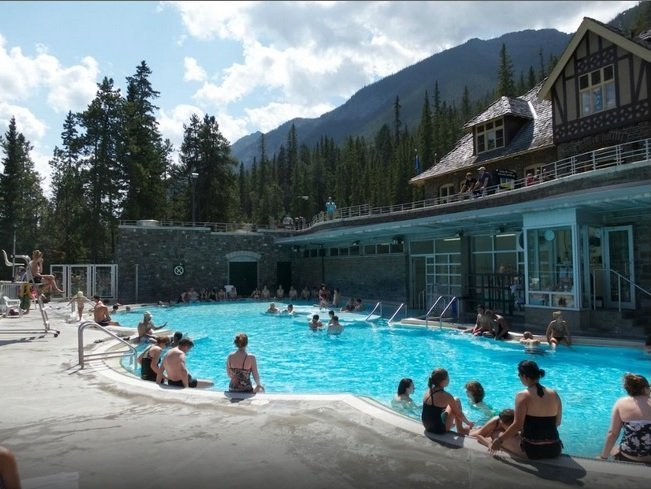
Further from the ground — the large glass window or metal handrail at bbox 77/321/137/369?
the large glass window

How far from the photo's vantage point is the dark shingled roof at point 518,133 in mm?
20172

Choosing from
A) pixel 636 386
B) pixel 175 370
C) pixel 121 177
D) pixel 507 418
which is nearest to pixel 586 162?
pixel 636 386

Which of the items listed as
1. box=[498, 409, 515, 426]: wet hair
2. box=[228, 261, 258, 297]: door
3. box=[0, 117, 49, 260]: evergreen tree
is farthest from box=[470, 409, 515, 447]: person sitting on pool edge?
box=[0, 117, 49, 260]: evergreen tree

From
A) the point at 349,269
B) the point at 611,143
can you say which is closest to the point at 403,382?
the point at 611,143

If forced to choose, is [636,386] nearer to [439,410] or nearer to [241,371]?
[439,410]

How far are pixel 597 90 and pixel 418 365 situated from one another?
12.2 metres

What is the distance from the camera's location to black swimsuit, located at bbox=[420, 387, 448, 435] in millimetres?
4602

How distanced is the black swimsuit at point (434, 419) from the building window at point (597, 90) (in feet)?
50.2

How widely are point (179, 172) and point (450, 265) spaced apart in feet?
114

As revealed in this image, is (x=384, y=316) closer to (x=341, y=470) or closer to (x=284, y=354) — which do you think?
(x=284, y=354)

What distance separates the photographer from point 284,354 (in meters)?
12.7

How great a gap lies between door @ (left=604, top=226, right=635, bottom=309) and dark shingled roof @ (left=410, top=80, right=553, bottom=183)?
6.23m

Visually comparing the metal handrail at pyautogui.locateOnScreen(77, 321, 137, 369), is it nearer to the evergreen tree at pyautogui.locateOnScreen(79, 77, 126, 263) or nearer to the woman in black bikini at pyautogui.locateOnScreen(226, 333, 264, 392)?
the woman in black bikini at pyautogui.locateOnScreen(226, 333, 264, 392)

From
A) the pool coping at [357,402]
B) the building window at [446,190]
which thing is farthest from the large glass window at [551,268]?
the building window at [446,190]
